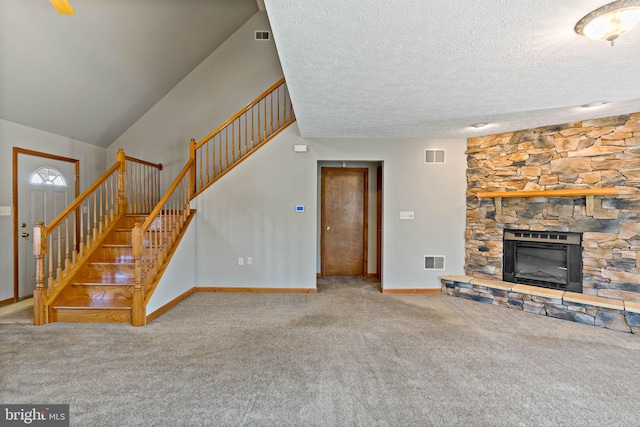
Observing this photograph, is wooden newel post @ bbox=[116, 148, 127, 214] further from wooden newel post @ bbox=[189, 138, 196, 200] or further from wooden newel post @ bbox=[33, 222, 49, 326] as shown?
wooden newel post @ bbox=[33, 222, 49, 326]

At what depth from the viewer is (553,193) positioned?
3564mm

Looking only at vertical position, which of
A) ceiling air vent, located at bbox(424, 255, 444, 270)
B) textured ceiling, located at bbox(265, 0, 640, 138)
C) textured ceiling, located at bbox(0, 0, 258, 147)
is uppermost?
textured ceiling, located at bbox(0, 0, 258, 147)

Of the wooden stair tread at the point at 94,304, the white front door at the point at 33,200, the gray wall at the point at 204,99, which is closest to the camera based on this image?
the wooden stair tread at the point at 94,304

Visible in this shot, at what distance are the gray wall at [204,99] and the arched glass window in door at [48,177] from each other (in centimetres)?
112

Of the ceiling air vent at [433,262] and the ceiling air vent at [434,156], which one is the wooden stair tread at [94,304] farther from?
the ceiling air vent at [434,156]

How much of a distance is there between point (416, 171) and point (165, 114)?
486 centimetres

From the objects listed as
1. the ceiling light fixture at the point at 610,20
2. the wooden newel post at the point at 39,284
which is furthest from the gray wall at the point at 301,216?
the ceiling light fixture at the point at 610,20

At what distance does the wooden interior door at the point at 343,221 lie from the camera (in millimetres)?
5625

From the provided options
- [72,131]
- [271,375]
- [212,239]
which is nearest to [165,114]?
[72,131]

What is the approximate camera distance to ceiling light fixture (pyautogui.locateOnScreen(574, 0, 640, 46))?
1.56 meters

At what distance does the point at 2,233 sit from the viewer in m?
3.72

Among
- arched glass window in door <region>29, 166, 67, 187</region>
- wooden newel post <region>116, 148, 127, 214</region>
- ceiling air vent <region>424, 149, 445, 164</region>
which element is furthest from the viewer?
ceiling air vent <region>424, 149, 445, 164</region>

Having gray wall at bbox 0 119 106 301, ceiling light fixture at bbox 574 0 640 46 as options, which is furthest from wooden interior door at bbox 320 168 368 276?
gray wall at bbox 0 119 106 301

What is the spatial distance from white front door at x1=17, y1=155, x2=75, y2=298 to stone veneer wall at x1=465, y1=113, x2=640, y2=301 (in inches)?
243
